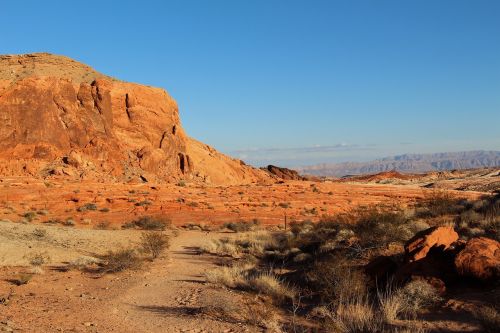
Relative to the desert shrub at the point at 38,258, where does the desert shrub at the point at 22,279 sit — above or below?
above

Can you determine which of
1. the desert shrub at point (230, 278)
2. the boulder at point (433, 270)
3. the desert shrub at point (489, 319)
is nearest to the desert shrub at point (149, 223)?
the desert shrub at point (230, 278)

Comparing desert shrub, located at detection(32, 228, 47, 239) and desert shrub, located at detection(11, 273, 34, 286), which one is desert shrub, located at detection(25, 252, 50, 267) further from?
desert shrub, located at detection(32, 228, 47, 239)

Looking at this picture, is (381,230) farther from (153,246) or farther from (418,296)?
(153,246)

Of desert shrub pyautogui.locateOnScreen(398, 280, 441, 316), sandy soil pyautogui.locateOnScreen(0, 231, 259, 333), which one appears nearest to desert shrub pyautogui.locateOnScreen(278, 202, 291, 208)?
sandy soil pyautogui.locateOnScreen(0, 231, 259, 333)

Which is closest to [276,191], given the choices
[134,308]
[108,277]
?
[108,277]

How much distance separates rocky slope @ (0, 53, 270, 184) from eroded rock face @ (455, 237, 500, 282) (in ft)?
116

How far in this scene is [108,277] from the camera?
11508 millimetres

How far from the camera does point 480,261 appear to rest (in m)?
7.93

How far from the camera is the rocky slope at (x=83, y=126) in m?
39.4

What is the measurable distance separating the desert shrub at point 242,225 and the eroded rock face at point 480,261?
1557cm

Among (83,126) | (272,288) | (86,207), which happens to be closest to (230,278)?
(272,288)

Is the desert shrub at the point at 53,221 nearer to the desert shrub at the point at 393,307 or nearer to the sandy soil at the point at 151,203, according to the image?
the sandy soil at the point at 151,203

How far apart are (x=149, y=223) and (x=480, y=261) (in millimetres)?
18289

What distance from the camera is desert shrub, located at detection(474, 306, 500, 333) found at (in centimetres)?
595
